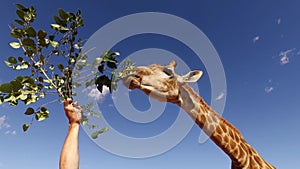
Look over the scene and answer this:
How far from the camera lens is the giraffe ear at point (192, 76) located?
25.9ft

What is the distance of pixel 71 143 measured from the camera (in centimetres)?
270

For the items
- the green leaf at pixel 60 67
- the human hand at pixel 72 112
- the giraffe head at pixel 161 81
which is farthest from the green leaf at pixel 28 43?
the giraffe head at pixel 161 81

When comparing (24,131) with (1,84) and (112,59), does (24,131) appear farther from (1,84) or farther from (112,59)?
(112,59)

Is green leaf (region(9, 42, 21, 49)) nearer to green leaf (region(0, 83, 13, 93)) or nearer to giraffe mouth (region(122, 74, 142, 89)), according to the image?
green leaf (region(0, 83, 13, 93))

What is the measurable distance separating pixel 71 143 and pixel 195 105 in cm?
570

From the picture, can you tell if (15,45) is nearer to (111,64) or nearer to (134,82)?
(111,64)

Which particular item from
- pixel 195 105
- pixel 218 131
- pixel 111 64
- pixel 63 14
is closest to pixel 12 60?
pixel 63 14

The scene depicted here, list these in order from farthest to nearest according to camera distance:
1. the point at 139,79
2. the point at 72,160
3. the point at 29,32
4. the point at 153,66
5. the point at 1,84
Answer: the point at 153,66 → the point at 139,79 → the point at 29,32 → the point at 1,84 → the point at 72,160

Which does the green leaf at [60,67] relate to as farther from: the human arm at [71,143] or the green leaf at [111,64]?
the human arm at [71,143]

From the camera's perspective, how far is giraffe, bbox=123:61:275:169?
25.5 feet

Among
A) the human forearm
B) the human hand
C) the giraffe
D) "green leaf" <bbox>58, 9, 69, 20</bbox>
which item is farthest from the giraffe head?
the human forearm

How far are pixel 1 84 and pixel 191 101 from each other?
5.79m

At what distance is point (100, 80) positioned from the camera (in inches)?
135

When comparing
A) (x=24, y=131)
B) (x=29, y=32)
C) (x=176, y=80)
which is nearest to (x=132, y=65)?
(x=29, y=32)
